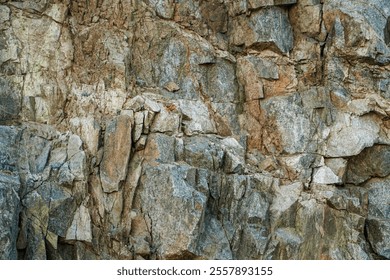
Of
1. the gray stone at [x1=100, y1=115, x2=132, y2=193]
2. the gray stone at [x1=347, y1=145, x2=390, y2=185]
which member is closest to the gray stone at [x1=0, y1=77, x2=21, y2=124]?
the gray stone at [x1=100, y1=115, x2=132, y2=193]

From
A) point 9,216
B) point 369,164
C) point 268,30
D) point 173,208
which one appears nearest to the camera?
point 9,216

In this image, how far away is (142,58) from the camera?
1093 inches

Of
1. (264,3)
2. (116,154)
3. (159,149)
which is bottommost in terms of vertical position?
(116,154)

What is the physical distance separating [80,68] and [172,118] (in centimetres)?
517

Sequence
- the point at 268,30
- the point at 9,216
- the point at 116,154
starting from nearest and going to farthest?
the point at 9,216
the point at 116,154
the point at 268,30

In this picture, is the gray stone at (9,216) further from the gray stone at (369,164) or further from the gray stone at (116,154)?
the gray stone at (369,164)

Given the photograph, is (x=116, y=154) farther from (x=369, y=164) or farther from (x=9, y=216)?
(x=369, y=164)

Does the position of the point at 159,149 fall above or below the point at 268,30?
below

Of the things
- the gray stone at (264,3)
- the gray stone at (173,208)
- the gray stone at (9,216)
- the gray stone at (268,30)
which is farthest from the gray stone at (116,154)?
the gray stone at (264,3)

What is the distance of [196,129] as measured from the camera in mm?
26453

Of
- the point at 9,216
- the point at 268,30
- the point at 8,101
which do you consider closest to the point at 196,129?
the point at 268,30

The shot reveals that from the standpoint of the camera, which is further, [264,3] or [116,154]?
[264,3]

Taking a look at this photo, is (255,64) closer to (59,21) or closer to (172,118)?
(172,118)

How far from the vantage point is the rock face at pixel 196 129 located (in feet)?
80.7
